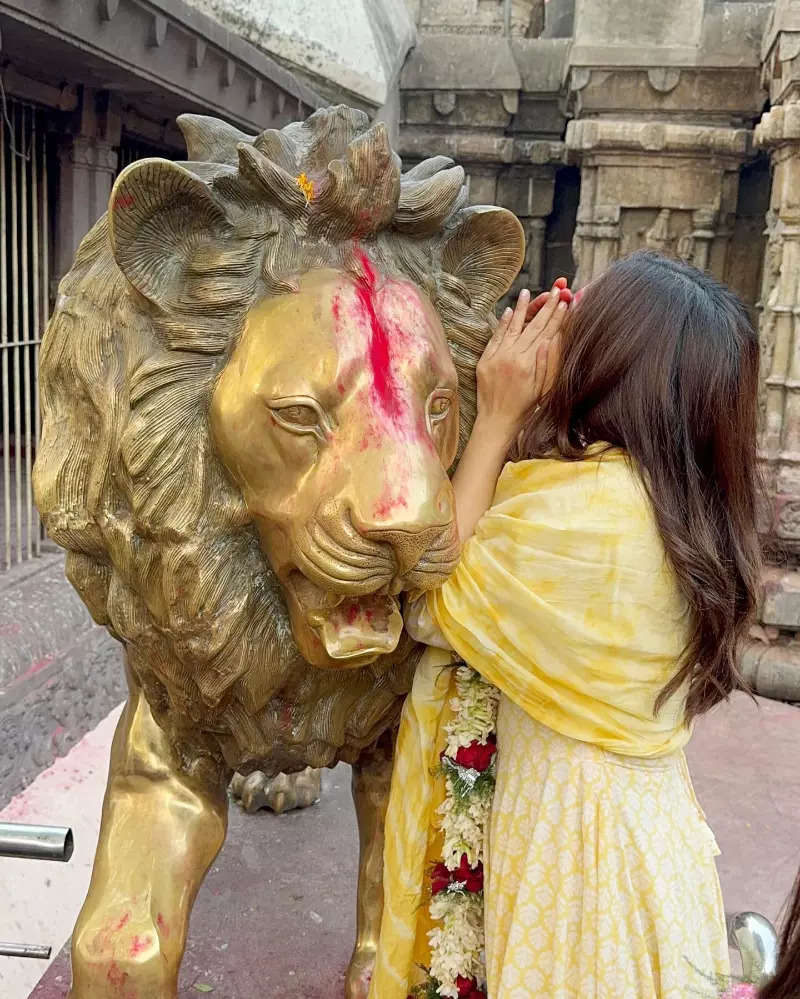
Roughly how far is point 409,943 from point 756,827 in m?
1.54

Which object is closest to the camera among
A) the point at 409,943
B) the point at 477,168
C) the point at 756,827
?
the point at 409,943

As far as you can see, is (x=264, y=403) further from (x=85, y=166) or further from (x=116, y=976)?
(x=85, y=166)

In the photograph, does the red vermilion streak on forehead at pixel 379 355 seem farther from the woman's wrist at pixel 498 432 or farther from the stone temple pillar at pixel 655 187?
the stone temple pillar at pixel 655 187

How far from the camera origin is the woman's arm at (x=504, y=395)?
3.57 ft

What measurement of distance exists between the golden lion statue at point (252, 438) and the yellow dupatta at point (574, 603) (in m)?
0.08

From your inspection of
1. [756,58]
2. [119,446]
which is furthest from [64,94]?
[756,58]

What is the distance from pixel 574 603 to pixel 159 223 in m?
0.57

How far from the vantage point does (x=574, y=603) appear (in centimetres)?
105

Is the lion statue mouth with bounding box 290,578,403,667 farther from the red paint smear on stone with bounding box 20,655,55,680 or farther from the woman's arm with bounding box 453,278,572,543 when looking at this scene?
the red paint smear on stone with bounding box 20,655,55,680

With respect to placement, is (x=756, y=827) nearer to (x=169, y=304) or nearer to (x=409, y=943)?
(x=409, y=943)

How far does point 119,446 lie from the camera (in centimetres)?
101

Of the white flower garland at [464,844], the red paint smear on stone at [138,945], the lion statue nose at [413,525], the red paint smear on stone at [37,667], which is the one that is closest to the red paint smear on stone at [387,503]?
the lion statue nose at [413,525]

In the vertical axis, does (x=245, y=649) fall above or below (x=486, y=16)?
below

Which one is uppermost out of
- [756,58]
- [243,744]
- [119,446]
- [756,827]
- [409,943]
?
[756,58]
